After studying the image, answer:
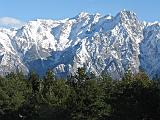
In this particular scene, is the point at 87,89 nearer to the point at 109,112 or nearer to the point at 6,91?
the point at 109,112

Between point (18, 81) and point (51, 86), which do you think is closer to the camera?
point (51, 86)

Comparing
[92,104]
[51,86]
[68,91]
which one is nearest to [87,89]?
[92,104]

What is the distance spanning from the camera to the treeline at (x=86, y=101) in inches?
3356

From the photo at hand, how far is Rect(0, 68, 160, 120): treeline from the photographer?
8525cm

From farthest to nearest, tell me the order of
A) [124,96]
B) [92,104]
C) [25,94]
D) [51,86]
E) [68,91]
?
[25,94] < [51,86] < [68,91] < [124,96] < [92,104]

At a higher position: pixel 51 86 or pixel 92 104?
pixel 51 86

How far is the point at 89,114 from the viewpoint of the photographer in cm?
8506

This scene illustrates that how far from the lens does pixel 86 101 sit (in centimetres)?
8550

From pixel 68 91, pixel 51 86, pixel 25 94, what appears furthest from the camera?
pixel 25 94

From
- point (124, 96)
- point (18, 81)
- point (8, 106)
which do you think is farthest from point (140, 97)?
point (18, 81)

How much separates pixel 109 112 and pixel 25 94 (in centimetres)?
3598

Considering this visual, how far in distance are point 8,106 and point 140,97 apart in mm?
33930

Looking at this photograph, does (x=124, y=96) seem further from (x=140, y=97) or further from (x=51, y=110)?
(x=51, y=110)

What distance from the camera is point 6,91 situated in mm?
117562
